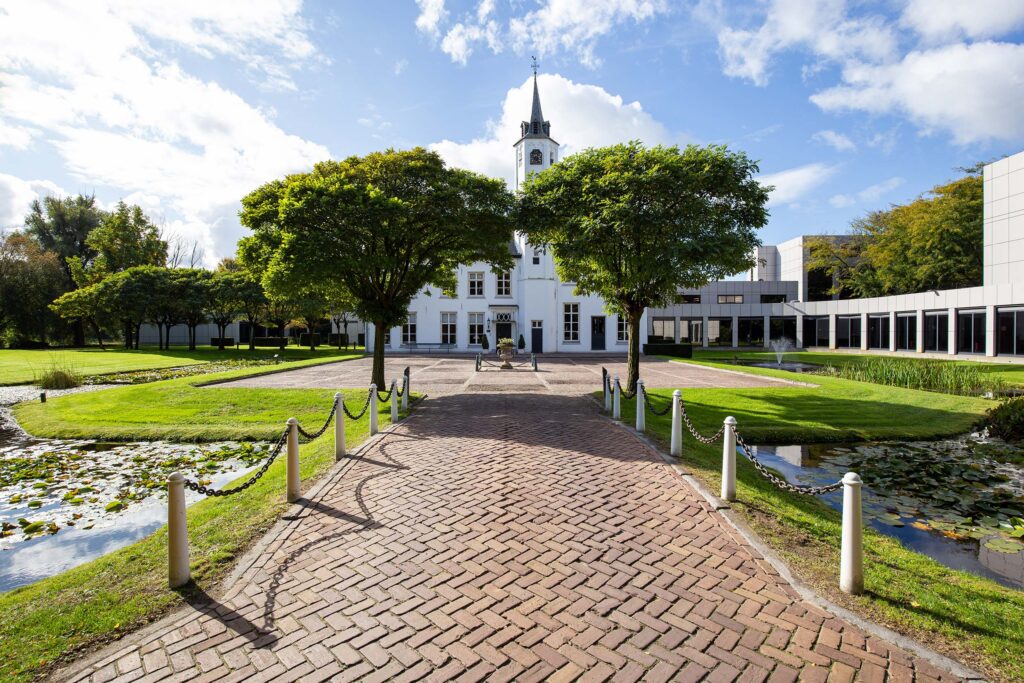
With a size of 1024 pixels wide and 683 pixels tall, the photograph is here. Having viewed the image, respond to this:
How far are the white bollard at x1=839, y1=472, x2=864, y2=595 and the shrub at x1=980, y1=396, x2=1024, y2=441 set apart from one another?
8991 millimetres

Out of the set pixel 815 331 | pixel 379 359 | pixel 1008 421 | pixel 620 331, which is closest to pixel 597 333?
pixel 620 331

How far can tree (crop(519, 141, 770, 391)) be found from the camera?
12.3m

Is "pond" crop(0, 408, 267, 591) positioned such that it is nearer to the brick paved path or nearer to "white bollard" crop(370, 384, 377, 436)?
"white bollard" crop(370, 384, 377, 436)

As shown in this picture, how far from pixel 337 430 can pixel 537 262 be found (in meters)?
31.0

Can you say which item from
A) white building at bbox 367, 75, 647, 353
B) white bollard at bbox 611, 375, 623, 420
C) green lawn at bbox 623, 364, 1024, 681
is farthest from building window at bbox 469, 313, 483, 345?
green lawn at bbox 623, 364, 1024, 681

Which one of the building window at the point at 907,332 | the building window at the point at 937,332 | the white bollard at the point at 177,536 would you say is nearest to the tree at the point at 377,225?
the white bollard at the point at 177,536

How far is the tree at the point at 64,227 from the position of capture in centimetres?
4731

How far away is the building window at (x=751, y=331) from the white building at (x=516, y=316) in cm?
1982

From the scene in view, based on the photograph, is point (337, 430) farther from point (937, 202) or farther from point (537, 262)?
point (937, 202)

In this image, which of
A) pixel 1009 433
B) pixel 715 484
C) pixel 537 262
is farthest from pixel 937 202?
pixel 715 484

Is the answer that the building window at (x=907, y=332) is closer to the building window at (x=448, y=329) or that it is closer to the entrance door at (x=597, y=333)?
the entrance door at (x=597, y=333)

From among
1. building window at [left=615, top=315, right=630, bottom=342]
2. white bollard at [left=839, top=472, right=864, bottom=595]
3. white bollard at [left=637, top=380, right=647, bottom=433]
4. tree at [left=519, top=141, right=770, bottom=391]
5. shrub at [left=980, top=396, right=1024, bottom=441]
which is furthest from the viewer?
building window at [left=615, top=315, right=630, bottom=342]

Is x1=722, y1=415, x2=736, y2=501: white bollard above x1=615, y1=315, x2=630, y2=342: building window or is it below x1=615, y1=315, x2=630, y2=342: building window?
below

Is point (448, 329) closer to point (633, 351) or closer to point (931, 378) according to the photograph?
point (633, 351)
